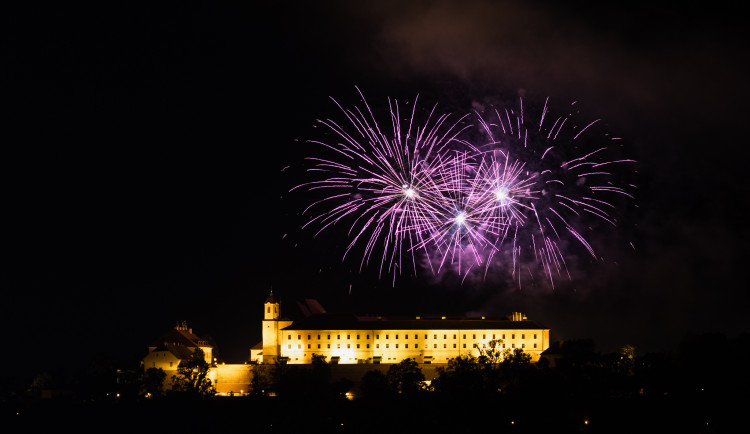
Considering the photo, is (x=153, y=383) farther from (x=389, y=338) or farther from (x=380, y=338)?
(x=389, y=338)

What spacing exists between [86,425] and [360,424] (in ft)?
65.0

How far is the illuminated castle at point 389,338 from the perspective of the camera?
81.8 m

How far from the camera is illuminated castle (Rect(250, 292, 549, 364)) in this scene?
8175 cm

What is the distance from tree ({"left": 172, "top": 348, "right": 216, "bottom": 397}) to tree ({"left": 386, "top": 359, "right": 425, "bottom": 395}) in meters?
12.1

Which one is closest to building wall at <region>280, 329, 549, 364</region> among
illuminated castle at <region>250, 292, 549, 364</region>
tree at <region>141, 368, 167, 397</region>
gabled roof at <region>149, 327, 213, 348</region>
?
illuminated castle at <region>250, 292, 549, 364</region>

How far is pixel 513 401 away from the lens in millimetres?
57250

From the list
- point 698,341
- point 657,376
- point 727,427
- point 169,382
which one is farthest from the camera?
point 169,382

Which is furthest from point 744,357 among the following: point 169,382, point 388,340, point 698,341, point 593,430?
point 169,382

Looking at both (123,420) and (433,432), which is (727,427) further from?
(123,420)

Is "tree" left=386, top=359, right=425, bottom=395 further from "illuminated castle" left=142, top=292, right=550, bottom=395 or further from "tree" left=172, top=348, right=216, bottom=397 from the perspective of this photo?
"tree" left=172, top=348, right=216, bottom=397

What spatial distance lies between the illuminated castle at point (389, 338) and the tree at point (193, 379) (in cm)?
937

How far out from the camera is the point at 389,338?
8300 cm

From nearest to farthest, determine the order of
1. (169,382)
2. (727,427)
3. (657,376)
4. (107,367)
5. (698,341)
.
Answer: (727,427), (657,376), (698,341), (169,382), (107,367)

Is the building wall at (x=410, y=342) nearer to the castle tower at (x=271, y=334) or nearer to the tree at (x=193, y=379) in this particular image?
the castle tower at (x=271, y=334)
